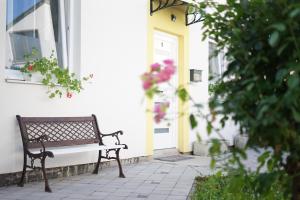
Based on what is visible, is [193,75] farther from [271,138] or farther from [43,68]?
[271,138]

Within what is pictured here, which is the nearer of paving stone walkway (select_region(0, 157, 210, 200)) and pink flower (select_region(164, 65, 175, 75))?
pink flower (select_region(164, 65, 175, 75))

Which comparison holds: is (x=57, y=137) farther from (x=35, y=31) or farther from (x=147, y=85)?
(x=147, y=85)

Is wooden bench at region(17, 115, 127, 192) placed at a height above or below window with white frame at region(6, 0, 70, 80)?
below

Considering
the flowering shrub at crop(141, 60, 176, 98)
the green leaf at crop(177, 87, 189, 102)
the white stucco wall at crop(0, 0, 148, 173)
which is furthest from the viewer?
the white stucco wall at crop(0, 0, 148, 173)

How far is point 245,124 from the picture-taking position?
1824 millimetres

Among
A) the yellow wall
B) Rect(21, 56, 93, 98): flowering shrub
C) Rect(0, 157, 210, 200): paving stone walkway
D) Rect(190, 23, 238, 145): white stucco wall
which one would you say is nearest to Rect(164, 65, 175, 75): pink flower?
Rect(0, 157, 210, 200): paving stone walkway

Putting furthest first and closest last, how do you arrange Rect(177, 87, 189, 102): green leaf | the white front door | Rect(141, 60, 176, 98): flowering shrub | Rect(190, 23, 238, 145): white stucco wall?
Rect(190, 23, 238, 145): white stucco wall
the white front door
Rect(177, 87, 189, 102): green leaf
Rect(141, 60, 176, 98): flowering shrub

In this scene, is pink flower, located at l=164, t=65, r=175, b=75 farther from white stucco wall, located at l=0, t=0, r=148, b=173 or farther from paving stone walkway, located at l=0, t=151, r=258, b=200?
white stucco wall, located at l=0, t=0, r=148, b=173

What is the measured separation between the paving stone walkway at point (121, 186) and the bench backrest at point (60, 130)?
1.71 ft

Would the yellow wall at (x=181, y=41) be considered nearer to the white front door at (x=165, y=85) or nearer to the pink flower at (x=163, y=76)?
the white front door at (x=165, y=85)

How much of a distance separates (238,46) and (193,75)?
7.58 m

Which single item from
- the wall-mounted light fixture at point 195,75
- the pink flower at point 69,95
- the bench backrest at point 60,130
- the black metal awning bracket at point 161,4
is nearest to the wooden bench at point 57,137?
the bench backrest at point 60,130

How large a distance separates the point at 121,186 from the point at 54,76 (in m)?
1.85

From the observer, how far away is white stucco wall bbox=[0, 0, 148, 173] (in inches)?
217
